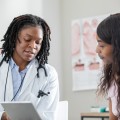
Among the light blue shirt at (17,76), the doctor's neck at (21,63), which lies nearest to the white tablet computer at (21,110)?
the light blue shirt at (17,76)

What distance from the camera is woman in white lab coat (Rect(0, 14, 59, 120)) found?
1642 millimetres

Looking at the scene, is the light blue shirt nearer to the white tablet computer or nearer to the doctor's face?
the doctor's face

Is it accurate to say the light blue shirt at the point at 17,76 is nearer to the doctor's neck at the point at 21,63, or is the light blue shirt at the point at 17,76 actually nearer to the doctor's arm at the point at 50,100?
the doctor's neck at the point at 21,63

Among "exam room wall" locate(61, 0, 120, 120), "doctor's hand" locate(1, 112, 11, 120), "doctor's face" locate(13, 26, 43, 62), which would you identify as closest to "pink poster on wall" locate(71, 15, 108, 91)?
"exam room wall" locate(61, 0, 120, 120)

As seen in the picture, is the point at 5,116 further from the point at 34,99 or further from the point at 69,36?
the point at 69,36

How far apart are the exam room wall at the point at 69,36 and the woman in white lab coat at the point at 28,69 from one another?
1660mm

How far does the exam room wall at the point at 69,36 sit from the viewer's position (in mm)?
3346

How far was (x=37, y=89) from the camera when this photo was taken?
A: 5.48 feet

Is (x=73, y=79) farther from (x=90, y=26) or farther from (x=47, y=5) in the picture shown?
(x=47, y=5)

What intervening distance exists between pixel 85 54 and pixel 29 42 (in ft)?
6.08

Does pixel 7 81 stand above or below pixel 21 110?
above

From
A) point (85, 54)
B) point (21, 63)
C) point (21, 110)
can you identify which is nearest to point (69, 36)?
point (85, 54)

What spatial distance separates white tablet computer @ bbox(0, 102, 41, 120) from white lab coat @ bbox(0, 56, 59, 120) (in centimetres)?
14

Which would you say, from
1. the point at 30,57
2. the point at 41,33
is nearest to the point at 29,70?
the point at 30,57
